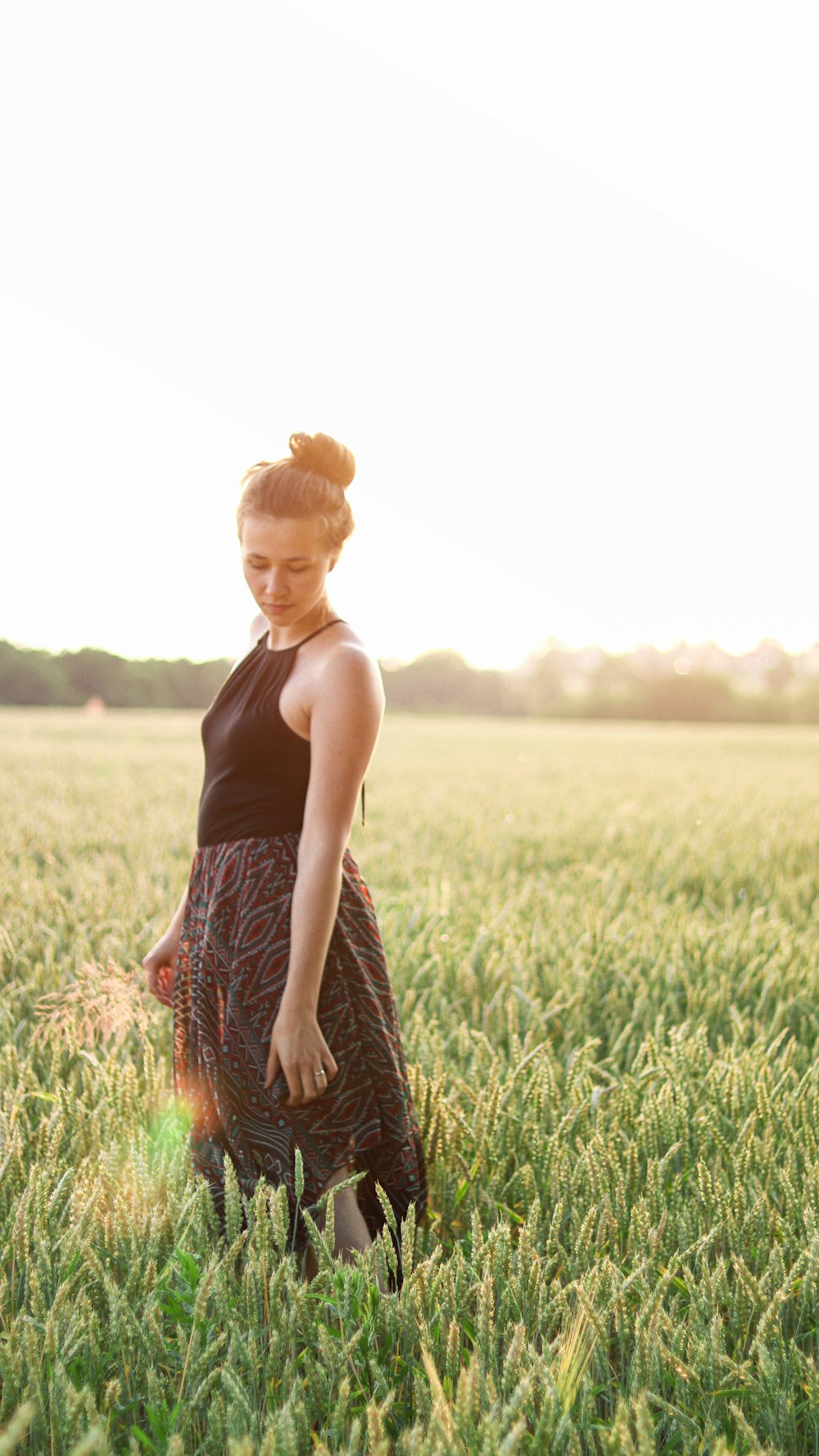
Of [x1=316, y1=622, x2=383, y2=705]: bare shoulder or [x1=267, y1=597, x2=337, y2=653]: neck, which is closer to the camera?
[x1=316, y1=622, x2=383, y2=705]: bare shoulder

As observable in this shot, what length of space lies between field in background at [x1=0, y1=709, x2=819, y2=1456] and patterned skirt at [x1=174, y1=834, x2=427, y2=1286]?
0.42 feet

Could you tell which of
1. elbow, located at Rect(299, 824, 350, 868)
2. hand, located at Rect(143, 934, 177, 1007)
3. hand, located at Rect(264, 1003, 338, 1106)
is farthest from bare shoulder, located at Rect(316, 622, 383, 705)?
hand, located at Rect(143, 934, 177, 1007)

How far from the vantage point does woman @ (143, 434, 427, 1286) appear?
→ 1.55 metres

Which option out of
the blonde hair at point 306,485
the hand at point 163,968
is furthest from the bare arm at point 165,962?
the blonde hair at point 306,485

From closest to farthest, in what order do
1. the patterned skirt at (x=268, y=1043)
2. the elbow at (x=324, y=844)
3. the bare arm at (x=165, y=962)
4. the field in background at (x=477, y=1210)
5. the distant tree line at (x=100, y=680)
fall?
the field in background at (x=477, y=1210) < the elbow at (x=324, y=844) < the patterned skirt at (x=268, y=1043) < the bare arm at (x=165, y=962) < the distant tree line at (x=100, y=680)

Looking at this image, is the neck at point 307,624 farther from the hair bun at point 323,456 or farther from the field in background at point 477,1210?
the field in background at point 477,1210

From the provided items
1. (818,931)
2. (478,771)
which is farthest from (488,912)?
(478,771)

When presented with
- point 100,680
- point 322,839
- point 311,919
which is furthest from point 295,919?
point 100,680

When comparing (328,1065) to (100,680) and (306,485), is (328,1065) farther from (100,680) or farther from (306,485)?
(100,680)

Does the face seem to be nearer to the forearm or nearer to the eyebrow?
the eyebrow

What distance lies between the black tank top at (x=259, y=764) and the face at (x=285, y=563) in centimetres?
7

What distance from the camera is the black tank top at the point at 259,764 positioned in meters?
1.67

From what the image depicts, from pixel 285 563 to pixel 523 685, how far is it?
4746 cm

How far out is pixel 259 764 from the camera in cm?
170
